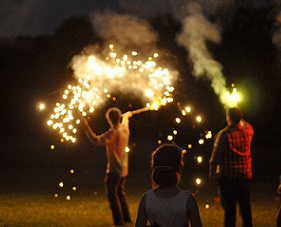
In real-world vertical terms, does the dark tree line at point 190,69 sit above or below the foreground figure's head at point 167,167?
above

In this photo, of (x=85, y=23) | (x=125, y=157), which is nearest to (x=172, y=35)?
(x=85, y=23)

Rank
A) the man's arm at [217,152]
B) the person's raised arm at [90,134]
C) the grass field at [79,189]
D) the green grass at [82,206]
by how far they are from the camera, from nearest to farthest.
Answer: the man's arm at [217,152]
the person's raised arm at [90,134]
the green grass at [82,206]
the grass field at [79,189]

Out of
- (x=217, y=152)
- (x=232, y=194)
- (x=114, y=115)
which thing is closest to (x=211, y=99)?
(x=114, y=115)

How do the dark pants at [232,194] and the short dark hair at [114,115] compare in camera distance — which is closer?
the dark pants at [232,194]

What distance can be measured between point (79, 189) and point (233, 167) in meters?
9.03

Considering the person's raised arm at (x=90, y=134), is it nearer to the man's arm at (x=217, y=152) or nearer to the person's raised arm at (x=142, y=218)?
the man's arm at (x=217, y=152)

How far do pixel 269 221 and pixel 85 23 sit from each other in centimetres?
2602

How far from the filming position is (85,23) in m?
37.0

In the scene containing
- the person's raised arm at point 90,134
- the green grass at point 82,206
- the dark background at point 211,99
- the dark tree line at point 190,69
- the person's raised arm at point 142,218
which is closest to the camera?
the person's raised arm at point 142,218

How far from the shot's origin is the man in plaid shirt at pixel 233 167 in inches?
361

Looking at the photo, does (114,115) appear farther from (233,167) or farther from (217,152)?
(233,167)

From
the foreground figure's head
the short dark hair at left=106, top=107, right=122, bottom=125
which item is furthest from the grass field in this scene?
the foreground figure's head

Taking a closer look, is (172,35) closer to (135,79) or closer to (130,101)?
(130,101)

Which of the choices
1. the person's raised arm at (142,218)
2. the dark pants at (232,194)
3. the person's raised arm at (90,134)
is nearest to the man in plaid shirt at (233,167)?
the dark pants at (232,194)
